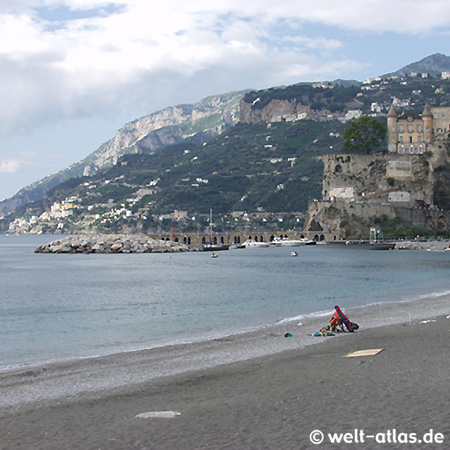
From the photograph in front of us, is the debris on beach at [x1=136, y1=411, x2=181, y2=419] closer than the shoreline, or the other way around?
the debris on beach at [x1=136, y1=411, x2=181, y2=419]

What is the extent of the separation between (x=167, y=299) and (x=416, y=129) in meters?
83.7

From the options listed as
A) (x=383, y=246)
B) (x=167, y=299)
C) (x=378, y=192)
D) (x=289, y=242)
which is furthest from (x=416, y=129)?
(x=167, y=299)

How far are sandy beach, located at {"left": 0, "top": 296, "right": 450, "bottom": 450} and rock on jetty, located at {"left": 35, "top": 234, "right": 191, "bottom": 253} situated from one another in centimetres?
8975

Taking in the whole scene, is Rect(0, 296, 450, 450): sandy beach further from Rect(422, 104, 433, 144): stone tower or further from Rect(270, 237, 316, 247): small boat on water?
Rect(270, 237, 316, 247): small boat on water

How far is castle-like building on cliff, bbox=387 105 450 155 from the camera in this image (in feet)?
360

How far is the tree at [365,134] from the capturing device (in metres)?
114

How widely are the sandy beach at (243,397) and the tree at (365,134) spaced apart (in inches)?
3847

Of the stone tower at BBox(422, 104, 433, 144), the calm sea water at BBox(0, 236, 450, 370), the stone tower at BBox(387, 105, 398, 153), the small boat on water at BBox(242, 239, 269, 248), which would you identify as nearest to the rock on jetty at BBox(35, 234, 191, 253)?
the small boat on water at BBox(242, 239, 269, 248)

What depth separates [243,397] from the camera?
13180 mm

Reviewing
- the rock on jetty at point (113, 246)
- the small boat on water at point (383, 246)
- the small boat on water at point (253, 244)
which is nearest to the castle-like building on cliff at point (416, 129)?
the small boat on water at point (383, 246)

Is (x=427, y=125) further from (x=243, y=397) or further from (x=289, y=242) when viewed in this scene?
(x=243, y=397)

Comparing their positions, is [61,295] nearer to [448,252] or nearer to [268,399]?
[268,399]

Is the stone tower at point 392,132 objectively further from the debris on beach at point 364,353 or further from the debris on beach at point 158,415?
the debris on beach at point 158,415

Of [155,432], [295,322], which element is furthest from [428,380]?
[295,322]
